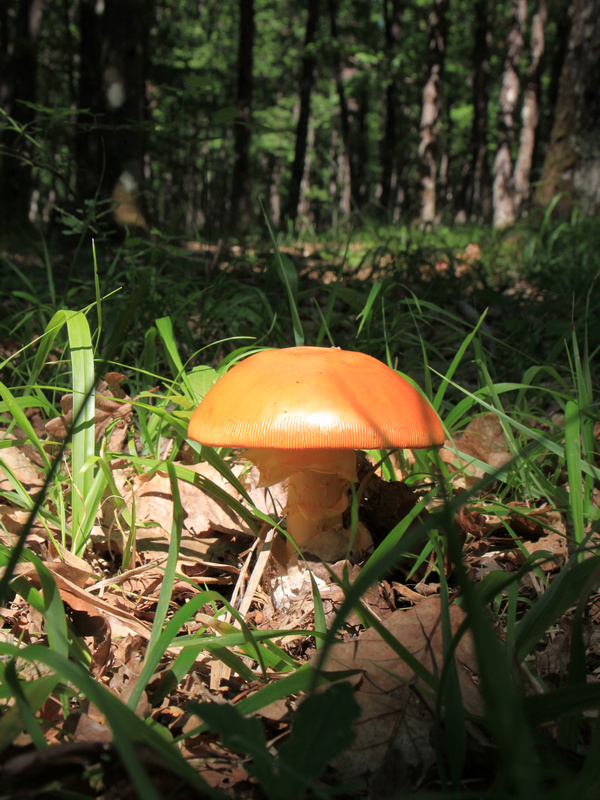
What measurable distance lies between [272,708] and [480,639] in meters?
0.53

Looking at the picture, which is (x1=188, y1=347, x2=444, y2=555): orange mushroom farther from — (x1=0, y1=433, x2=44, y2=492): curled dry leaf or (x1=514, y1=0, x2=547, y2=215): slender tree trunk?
(x1=514, y1=0, x2=547, y2=215): slender tree trunk

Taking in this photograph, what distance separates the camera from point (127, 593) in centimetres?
147

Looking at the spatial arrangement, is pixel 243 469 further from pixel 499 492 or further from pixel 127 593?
pixel 499 492

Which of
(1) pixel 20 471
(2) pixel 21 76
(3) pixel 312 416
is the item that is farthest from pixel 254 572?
(2) pixel 21 76

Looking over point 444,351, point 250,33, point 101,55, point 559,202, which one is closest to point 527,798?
point 444,351

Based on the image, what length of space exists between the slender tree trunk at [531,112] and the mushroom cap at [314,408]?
1141cm

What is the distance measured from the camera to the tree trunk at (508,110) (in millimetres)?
11172

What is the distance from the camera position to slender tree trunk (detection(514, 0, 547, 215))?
40.8 ft

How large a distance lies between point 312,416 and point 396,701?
1.93 feet

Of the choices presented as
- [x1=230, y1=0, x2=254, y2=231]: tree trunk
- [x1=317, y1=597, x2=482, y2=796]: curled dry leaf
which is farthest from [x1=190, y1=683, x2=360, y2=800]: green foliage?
[x1=230, y1=0, x2=254, y2=231]: tree trunk

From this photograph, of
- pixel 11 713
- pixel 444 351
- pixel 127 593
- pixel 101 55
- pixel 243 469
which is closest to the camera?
pixel 11 713

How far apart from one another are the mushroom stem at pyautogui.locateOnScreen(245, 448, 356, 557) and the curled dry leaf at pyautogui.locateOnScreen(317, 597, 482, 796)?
1.31ft

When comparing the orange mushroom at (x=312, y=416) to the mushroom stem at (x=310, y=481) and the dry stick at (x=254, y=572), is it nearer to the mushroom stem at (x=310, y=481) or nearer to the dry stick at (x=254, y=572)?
the mushroom stem at (x=310, y=481)

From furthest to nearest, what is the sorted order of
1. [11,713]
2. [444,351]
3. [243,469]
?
[444,351] < [243,469] < [11,713]
